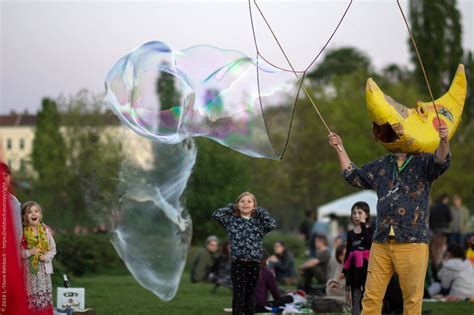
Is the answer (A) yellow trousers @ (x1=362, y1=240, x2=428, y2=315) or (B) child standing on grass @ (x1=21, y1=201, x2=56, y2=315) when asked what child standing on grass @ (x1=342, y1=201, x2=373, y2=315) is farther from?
(B) child standing on grass @ (x1=21, y1=201, x2=56, y2=315)

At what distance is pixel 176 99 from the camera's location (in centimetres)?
1373

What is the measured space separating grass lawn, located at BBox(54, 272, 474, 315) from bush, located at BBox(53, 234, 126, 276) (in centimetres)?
174

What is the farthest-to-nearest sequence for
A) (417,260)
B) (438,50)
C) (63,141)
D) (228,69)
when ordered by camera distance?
(438,50), (63,141), (228,69), (417,260)

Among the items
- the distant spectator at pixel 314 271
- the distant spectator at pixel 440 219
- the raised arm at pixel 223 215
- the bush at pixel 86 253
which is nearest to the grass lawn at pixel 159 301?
the distant spectator at pixel 314 271

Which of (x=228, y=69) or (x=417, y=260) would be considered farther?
(x=228, y=69)

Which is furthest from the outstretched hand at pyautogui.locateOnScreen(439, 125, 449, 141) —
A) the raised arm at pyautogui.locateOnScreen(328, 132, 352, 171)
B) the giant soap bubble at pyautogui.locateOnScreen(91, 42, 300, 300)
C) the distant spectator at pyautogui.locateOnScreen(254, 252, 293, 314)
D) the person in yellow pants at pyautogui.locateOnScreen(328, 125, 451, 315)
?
the distant spectator at pyautogui.locateOnScreen(254, 252, 293, 314)

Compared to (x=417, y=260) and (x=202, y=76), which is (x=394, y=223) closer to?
(x=417, y=260)

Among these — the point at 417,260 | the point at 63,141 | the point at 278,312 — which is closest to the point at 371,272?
the point at 417,260

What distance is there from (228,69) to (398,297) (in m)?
3.71

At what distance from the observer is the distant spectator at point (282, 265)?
20.3m

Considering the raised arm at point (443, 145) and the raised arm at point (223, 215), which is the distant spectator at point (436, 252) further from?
the raised arm at point (443, 145)

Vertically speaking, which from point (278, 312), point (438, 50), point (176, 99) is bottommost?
point (278, 312)

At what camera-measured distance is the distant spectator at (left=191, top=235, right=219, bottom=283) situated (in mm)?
19828

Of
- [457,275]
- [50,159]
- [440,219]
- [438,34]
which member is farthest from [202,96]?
[438,34]
